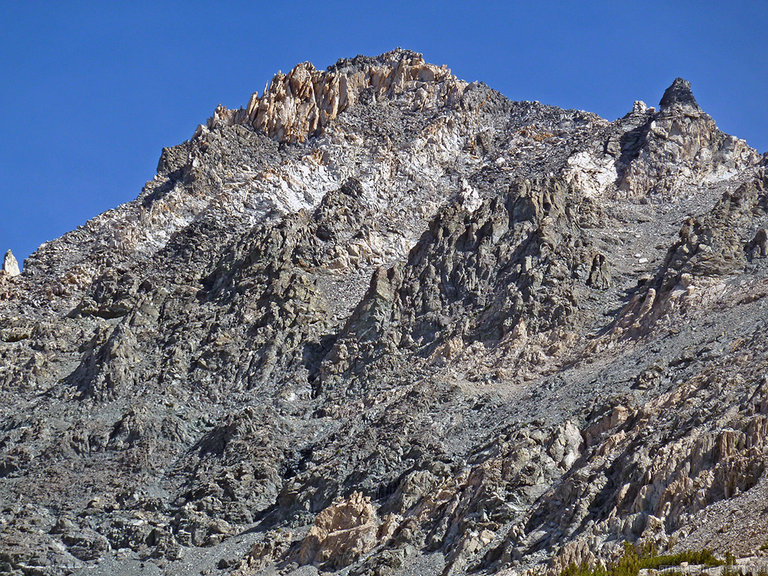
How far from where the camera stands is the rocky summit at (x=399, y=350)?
1933 inches

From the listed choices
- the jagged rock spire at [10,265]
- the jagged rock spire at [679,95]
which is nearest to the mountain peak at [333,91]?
the jagged rock spire at [679,95]

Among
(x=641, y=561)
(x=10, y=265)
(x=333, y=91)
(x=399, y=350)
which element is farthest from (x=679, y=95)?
(x=641, y=561)

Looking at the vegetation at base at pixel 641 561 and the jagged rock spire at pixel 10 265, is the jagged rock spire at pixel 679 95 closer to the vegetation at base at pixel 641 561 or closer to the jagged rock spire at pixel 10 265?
the jagged rock spire at pixel 10 265

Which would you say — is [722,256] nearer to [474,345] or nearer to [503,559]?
[474,345]

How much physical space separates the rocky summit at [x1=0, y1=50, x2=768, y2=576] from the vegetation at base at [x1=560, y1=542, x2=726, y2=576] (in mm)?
274

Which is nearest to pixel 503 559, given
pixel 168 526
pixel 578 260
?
pixel 168 526

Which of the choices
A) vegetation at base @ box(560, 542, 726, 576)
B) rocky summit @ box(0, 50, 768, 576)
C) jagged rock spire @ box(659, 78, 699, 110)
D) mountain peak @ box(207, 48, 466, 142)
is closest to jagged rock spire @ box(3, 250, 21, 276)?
rocky summit @ box(0, 50, 768, 576)

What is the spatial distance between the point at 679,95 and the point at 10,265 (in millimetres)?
63842

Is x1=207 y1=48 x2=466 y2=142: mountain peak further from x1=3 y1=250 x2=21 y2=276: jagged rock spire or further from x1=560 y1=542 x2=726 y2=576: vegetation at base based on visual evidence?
x1=560 y1=542 x2=726 y2=576: vegetation at base

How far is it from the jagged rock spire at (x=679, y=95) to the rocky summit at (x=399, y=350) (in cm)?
21

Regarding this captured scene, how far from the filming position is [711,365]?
185 feet

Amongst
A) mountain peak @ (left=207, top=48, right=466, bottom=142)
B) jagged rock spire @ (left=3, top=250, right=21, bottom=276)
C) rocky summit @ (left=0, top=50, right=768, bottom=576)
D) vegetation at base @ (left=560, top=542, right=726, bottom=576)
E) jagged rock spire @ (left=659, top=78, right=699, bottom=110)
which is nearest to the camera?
vegetation at base @ (left=560, top=542, right=726, bottom=576)

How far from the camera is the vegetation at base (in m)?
36.0

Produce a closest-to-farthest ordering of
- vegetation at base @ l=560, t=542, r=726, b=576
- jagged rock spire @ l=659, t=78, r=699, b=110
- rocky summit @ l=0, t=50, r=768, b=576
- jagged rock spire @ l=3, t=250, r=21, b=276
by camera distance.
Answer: vegetation at base @ l=560, t=542, r=726, b=576
rocky summit @ l=0, t=50, r=768, b=576
jagged rock spire @ l=3, t=250, r=21, b=276
jagged rock spire @ l=659, t=78, r=699, b=110
